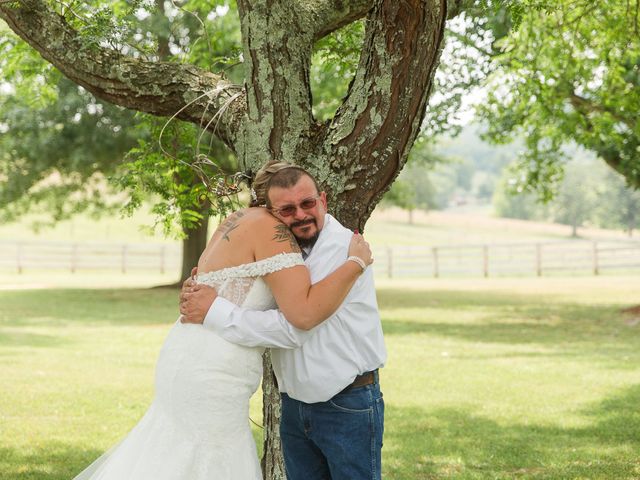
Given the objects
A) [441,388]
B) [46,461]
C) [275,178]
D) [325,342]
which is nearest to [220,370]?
[325,342]

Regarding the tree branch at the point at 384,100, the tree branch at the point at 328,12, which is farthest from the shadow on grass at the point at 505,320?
the tree branch at the point at 384,100

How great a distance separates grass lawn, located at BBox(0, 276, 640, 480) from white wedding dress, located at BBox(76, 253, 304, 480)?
10.7ft

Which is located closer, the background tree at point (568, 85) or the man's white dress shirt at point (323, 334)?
the man's white dress shirt at point (323, 334)

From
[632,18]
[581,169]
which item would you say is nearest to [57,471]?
[632,18]

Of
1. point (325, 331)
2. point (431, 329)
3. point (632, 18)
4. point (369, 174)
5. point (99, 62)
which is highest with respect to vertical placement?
point (632, 18)

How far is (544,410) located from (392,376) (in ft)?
8.64

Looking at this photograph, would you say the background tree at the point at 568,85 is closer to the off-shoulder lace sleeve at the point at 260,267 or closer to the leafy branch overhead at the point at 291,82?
the leafy branch overhead at the point at 291,82

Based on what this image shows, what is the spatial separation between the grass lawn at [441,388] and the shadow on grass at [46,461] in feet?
0.05

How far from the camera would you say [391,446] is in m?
7.43

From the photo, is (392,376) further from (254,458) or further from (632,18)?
(254,458)

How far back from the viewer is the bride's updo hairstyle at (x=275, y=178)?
3.44 metres

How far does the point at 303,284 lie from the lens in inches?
131

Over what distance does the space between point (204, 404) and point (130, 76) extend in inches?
87.1

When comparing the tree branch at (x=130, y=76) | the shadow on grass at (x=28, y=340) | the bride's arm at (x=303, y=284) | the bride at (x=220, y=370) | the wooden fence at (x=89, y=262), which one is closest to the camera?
the bride's arm at (x=303, y=284)
